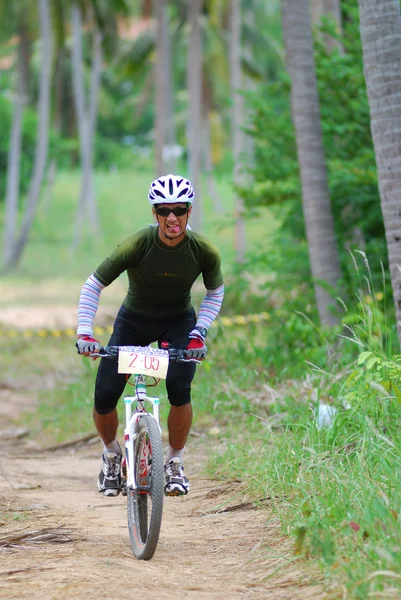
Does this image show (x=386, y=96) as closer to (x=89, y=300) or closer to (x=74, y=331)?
(x=89, y=300)

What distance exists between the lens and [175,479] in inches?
250

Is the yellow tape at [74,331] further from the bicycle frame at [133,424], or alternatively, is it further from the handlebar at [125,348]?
the handlebar at [125,348]

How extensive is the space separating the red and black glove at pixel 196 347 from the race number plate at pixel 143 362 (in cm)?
16

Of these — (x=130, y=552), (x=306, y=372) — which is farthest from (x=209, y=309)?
(x=306, y=372)

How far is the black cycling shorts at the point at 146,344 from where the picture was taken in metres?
6.36

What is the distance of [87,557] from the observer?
18.6 ft

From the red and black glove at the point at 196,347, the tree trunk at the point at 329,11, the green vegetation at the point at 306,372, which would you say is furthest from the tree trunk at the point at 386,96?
the tree trunk at the point at 329,11

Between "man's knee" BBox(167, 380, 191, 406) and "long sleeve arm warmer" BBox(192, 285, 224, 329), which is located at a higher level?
"long sleeve arm warmer" BBox(192, 285, 224, 329)

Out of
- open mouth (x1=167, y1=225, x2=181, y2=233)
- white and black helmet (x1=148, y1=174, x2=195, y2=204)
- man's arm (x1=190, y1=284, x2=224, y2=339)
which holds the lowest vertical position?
man's arm (x1=190, y1=284, x2=224, y2=339)

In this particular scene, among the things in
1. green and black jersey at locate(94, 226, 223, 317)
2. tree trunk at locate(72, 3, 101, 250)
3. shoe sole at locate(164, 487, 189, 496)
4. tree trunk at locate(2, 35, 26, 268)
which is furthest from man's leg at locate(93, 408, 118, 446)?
tree trunk at locate(2, 35, 26, 268)

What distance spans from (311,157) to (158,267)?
538cm

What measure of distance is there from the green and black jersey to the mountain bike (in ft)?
1.30

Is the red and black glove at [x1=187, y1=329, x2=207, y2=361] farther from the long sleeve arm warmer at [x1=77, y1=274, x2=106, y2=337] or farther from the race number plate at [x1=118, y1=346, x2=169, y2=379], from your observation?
the long sleeve arm warmer at [x1=77, y1=274, x2=106, y2=337]

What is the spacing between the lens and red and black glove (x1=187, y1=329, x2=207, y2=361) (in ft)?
19.9
